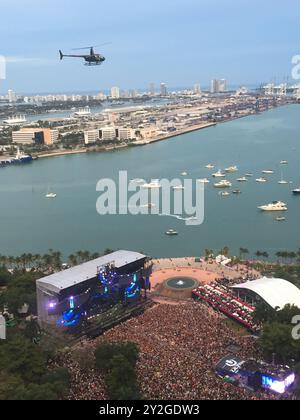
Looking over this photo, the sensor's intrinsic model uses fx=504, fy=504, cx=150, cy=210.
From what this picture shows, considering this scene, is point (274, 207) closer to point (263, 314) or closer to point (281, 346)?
point (263, 314)

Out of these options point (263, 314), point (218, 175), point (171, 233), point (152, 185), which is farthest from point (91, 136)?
point (263, 314)

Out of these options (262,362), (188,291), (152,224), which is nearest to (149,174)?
(152,224)

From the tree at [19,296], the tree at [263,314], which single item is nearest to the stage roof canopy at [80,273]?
the tree at [19,296]

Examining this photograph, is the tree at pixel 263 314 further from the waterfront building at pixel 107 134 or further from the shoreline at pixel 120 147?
the waterfront building at pixel 107 134

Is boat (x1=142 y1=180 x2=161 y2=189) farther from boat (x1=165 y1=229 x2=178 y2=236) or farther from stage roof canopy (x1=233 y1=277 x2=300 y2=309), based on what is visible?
stage roof canopy (x1=233 y1=277 x2=300 y2=309)

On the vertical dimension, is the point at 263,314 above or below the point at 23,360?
below

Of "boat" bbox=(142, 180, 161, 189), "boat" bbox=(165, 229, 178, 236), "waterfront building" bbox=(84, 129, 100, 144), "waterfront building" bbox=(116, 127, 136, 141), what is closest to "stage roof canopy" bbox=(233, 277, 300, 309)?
"boat" bbox=(165, 229, 178, 236)
